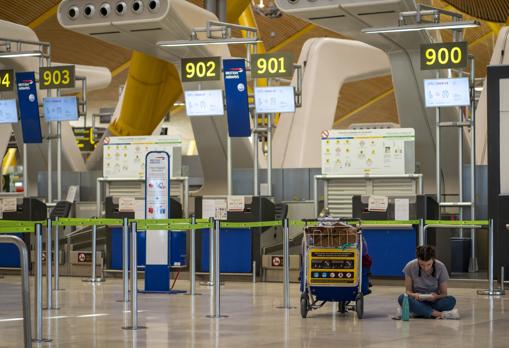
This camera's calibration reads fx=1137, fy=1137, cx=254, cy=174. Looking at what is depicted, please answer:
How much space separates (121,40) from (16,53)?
186 centimetres

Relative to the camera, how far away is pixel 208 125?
2119 cm

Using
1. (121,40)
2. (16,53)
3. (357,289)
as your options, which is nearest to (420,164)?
(121,40)

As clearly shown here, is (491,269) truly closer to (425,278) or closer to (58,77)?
(425,278)

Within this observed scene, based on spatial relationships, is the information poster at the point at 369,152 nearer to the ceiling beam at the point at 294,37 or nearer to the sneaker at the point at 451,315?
the sneaker at the point at 451,315

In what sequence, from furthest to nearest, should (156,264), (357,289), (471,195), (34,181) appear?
1. (34,181)
2. (471,195)
3. (156,264)
4. (357,289)

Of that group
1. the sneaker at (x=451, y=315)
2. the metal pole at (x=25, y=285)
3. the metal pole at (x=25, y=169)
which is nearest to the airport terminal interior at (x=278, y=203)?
the sneaker at (x=451, y=315)

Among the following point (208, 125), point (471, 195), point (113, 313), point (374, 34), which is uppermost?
point (374, 34)

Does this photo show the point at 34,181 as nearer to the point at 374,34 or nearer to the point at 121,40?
the point at 121,40

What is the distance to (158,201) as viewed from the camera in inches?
588

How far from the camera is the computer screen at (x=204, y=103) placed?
63.7 ft

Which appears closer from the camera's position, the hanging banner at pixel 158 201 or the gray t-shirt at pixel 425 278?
the gray t-shirt at pixel 425 278

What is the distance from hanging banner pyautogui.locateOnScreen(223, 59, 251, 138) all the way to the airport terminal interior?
33 millimetres

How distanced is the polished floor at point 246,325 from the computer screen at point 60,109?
583 cm

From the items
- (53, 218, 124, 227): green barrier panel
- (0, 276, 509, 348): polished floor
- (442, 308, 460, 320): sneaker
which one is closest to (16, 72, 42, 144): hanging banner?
(0, 276, 509, 348): polished floor
